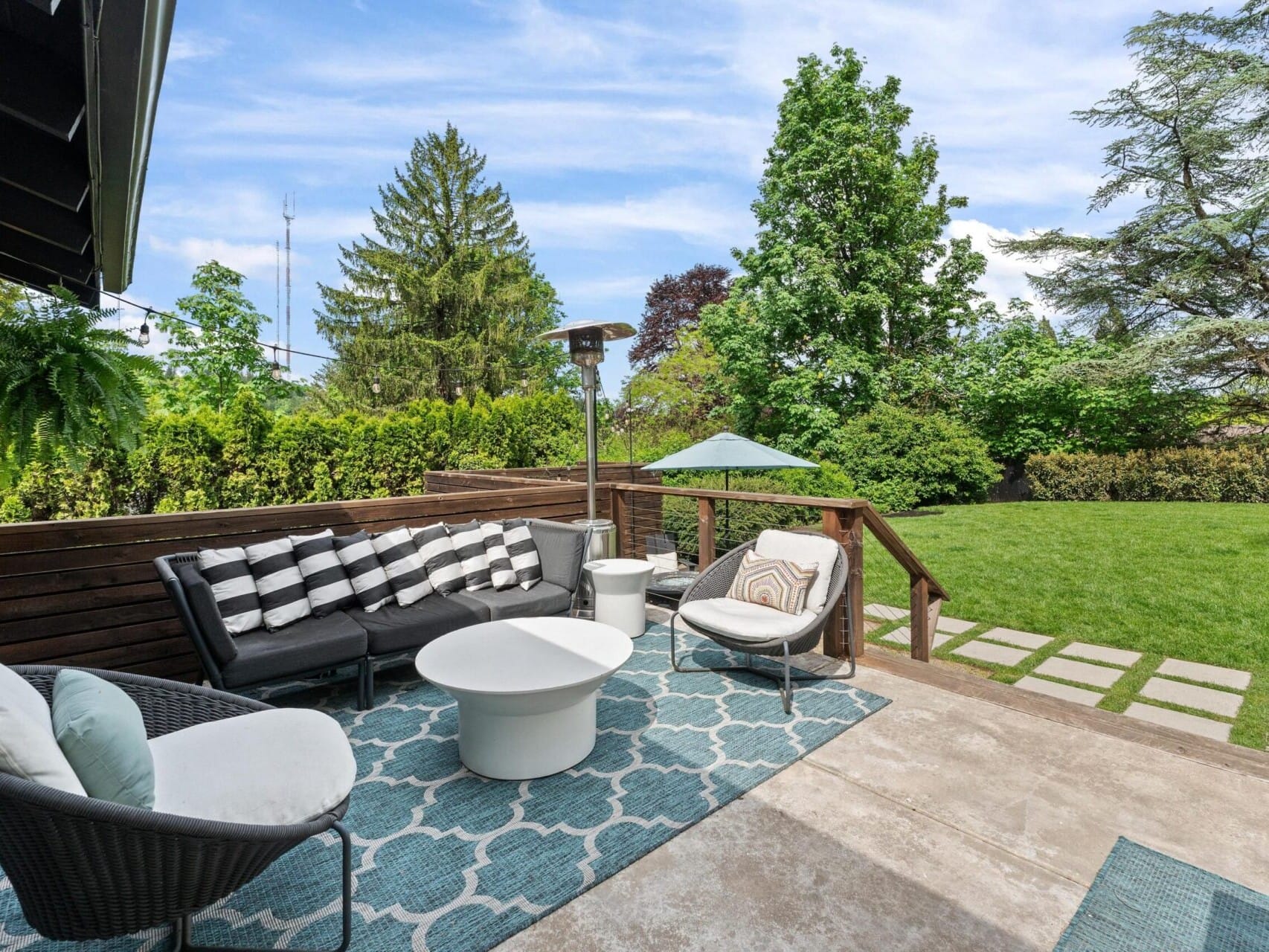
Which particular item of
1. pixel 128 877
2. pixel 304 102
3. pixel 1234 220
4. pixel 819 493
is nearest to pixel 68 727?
pixel 128 877

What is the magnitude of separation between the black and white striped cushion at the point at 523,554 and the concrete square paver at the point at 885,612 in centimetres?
343

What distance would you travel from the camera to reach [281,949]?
62.1 inches

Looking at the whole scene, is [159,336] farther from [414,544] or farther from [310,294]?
[414,544]

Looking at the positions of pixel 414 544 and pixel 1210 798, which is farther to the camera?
pixel 414 544

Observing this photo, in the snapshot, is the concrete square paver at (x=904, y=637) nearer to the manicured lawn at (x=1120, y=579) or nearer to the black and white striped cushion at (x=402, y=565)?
the manicured lawn at (x=1120, y=579)

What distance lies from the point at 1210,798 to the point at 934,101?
48.9ft

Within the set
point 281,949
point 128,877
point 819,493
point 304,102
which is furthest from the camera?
point 819,493

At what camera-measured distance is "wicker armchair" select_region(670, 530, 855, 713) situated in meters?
2.99

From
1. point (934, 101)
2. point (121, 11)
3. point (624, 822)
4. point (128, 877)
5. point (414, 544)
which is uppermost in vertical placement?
point (934, 101)

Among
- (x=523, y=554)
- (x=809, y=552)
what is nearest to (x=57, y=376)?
(x=523, y=554)

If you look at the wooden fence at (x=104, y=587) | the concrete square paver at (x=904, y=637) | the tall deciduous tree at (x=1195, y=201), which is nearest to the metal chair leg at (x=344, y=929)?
the wooden fence at (x=104, y=587)

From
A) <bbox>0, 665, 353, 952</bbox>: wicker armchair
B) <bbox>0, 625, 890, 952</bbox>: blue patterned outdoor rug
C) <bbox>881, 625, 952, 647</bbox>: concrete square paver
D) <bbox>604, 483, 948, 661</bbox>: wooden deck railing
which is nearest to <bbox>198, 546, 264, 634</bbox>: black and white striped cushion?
<bbox>0, 625, 890, 952</bbox>: blue patterned outdoor rug

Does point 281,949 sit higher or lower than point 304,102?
lower

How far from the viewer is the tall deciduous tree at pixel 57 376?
5.91 feet
